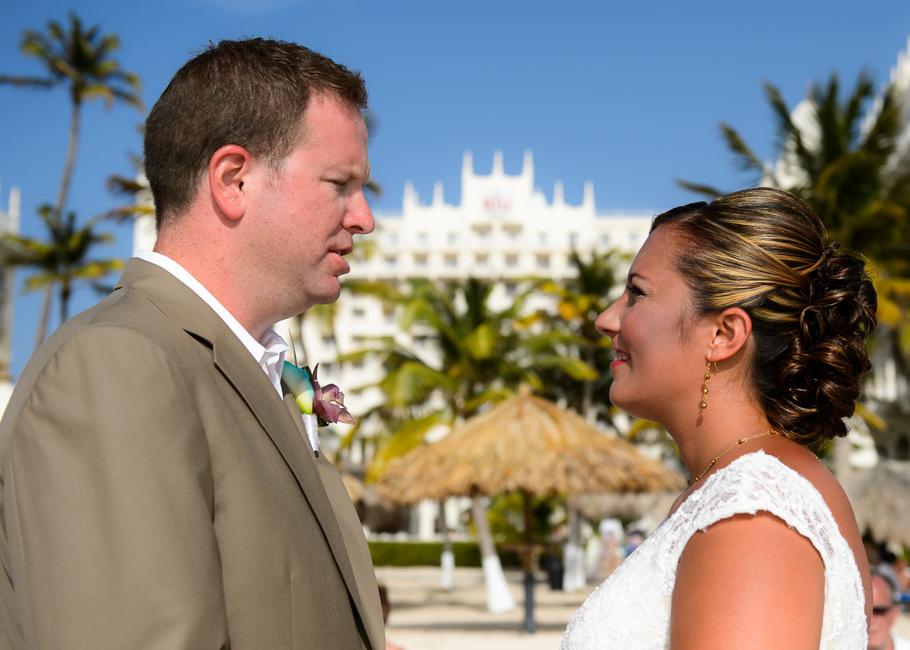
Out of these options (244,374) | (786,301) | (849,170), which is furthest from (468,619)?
(244,374)

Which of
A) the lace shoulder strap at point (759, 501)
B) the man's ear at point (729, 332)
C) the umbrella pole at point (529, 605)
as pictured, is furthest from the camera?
the umbrella pole at point (529, 605)

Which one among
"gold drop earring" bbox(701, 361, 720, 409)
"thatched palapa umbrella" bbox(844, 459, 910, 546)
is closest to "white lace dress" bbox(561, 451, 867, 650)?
"gold drop earring" bbox(701, 361, 720, 409)

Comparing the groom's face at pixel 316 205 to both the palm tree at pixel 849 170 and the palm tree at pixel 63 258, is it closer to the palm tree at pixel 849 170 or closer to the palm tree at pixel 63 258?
the palm tree at pixel 849 170

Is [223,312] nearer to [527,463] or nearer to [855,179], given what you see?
[527,463]

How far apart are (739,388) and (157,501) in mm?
1369

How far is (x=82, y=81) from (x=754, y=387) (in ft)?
112

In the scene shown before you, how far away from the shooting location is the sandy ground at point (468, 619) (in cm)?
1434

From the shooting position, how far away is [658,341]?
7.04ft

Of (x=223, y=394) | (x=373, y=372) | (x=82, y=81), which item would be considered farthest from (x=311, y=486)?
(x=373, y=372)

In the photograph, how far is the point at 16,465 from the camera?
1.36m

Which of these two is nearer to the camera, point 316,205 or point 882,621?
A: point 316,205

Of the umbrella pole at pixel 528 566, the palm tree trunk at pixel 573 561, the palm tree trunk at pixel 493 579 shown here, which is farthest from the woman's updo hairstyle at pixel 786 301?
the palm tree trunk at pixel 573 561

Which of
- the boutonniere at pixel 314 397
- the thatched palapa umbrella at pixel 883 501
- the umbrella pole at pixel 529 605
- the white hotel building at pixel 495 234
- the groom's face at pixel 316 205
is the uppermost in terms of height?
the white hotel building at pixel 495 234

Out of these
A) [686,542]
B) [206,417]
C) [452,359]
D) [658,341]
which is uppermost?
[452,359]
